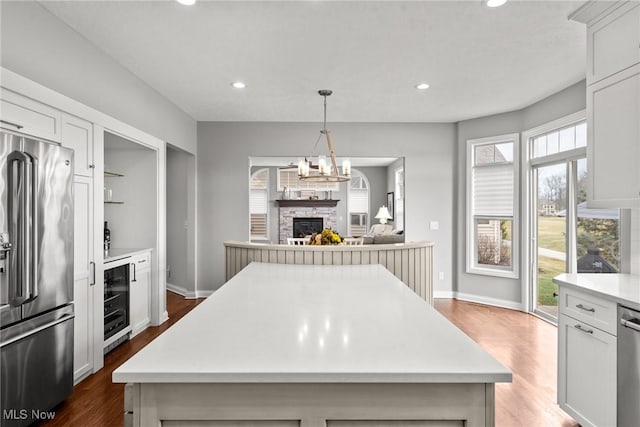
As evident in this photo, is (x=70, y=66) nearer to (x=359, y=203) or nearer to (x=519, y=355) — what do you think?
(x=519, y=355)

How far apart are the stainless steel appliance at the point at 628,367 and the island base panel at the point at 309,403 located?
4.23ft

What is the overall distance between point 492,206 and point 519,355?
7.73 feet

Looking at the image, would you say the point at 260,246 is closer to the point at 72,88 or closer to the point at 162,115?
the point at 72,88

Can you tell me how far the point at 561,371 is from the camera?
7.20ft

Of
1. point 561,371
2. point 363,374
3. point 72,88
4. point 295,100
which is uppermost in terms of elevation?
point 295,100

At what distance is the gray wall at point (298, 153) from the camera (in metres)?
5.40

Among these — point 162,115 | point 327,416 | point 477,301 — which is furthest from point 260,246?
point 477,301

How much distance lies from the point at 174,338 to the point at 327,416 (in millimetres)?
531

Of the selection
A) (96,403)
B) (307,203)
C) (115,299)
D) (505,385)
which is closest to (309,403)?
(96,403)

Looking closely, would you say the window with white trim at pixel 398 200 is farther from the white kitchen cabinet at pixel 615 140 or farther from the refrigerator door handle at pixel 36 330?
the refrigerator door handle at pixel 36 330

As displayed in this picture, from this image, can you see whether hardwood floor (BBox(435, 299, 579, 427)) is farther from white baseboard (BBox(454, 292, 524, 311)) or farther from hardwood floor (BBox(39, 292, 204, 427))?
hardwood floor (BBox(39, 292, 204, 427))

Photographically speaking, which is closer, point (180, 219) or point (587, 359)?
point (587, 359)

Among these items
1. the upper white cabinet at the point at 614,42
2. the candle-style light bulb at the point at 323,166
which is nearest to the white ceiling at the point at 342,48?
the upper white cabinet at the point at 614,42

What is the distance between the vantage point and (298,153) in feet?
17.9
